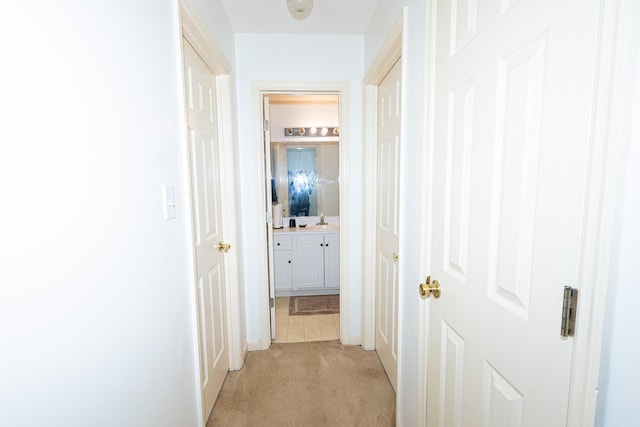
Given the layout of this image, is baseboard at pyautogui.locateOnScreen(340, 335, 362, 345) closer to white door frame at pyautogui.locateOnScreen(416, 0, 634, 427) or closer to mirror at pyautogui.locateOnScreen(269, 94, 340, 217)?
A: mirror at pyautogui.locateOnScreen(269, 94, 340, 217)

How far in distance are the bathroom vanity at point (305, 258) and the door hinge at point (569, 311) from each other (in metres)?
2.74

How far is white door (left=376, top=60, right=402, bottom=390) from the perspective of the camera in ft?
5.50

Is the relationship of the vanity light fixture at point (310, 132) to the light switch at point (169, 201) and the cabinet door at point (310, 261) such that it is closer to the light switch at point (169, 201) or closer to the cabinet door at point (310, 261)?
the cabinet door at point (310, 261)

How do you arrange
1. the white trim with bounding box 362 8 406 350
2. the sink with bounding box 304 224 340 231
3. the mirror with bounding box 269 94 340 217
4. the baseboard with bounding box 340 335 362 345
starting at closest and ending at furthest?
the white trim with bounding box 362 8 406 350
the baseboard with bounding box 340 335 362 345
the sink with bounding box 304 224 340 231
the mirror with bounding box 269 94 340 217

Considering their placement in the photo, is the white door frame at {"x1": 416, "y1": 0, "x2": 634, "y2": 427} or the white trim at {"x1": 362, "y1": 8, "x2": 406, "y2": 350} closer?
the white door frame at {"x1": 416, "y1": 0, "x2": 634, "y2": 427}

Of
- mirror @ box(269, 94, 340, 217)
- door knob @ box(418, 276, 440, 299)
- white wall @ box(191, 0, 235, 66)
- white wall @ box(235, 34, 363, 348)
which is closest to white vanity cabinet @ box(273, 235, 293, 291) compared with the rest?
mirror @ box(269, 94, 340, 217)

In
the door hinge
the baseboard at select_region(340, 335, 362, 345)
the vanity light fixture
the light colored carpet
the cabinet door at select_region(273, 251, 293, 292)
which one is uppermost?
the vanity light fixture

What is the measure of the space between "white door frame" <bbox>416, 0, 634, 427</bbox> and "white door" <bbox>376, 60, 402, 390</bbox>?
115 centimetres

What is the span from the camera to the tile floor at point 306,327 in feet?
8.21

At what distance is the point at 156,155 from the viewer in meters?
1.00

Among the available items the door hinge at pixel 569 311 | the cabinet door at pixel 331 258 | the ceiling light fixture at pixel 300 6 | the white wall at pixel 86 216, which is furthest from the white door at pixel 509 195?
the cabinet door at pixel 331 258

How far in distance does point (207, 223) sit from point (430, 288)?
1218 mm

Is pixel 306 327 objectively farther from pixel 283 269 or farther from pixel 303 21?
pixel 303 21

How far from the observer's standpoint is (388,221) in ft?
6.02
